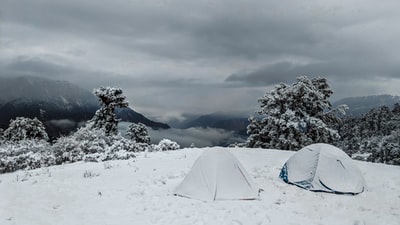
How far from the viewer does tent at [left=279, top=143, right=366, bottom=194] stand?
14453mm

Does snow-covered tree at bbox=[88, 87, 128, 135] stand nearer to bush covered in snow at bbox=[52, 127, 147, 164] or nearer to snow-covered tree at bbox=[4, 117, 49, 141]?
bush covered in snow at bbox=[52, 127, 147, 164]

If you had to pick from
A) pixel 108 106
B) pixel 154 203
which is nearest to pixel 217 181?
pixel 154 203

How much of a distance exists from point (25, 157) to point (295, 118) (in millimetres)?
23294

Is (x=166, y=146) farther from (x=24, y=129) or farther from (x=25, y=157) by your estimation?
(x=24, y=129)

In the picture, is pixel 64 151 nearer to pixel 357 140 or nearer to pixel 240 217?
pixel 240 217

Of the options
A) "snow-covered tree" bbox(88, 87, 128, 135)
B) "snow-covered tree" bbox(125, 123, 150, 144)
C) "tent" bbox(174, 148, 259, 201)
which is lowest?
"snow-covered tree" bbox(125, 123, 150, 144)

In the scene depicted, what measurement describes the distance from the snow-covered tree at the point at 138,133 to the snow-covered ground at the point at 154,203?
30945mm

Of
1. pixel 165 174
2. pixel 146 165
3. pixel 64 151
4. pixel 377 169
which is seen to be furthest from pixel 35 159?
pixel 377 169

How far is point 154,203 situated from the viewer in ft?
37.5

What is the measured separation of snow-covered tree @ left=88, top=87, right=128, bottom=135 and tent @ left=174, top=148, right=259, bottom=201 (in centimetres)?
2403


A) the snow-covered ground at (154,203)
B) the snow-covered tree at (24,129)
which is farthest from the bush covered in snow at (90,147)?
the snow-covered tree at (24,129)

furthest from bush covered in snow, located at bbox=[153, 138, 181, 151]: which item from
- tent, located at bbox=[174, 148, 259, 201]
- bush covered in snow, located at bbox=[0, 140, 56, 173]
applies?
tent, located at bbox=[174, 148, 259, 201]

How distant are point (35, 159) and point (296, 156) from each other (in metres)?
16.0

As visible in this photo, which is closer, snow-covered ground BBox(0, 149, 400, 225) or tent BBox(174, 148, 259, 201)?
snow-covered ground BBox(0, 149, 400, 225)
